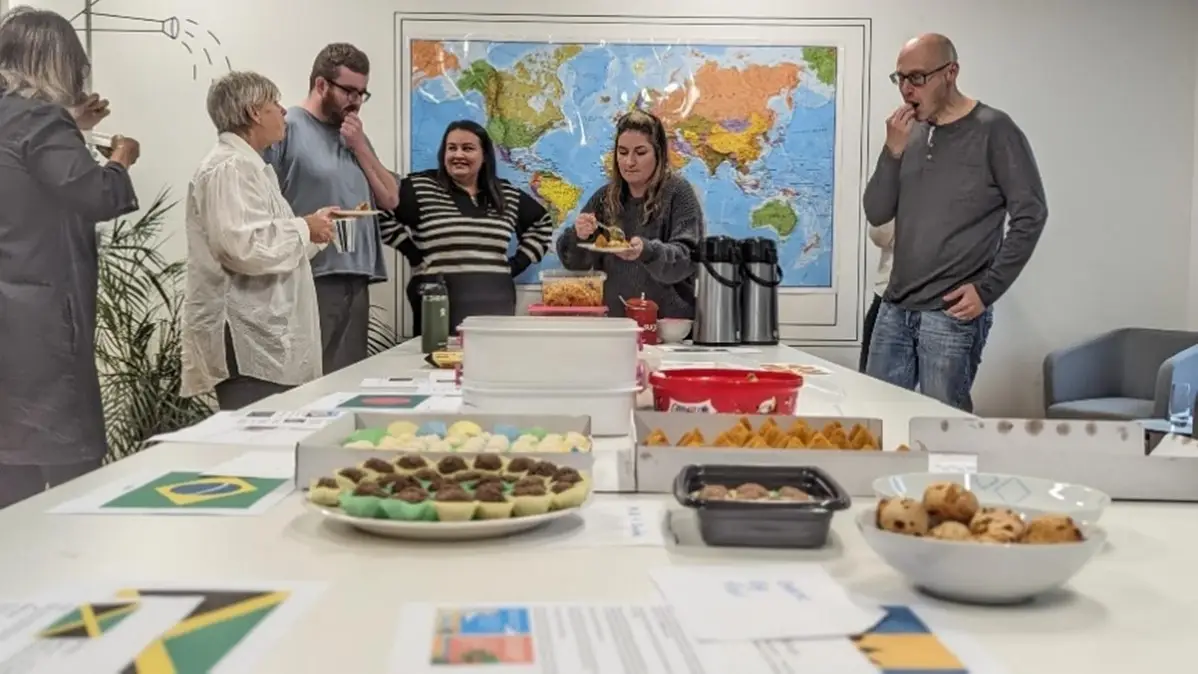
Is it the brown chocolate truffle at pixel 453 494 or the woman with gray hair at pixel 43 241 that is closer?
the brown chocolate truffle at pixel 453 494

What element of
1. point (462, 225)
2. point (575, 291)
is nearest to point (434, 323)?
point (575, 291)

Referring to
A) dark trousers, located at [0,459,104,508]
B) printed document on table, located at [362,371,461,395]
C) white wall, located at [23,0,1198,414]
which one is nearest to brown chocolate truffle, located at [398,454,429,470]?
printed document on table, located at [362,371,461,395]

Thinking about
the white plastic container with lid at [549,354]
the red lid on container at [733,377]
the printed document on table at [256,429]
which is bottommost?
the printed document on table at [256,429]

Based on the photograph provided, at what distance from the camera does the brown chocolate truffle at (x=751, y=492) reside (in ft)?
3.47

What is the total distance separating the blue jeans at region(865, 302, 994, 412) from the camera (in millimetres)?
3072

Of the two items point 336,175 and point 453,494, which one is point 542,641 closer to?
point 453,494

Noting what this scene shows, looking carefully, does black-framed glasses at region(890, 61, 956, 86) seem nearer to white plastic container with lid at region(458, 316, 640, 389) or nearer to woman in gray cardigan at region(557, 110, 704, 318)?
woman in gray cardigan at region(557, 110, 704, 318)

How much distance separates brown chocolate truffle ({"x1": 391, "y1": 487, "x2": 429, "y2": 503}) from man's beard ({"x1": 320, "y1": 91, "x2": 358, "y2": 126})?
9.56 feet

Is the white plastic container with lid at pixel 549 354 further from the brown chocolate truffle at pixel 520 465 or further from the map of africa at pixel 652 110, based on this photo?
the map of africa at pixel 652 110

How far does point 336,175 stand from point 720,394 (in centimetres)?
240

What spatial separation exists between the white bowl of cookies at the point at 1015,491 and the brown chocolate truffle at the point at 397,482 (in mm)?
468

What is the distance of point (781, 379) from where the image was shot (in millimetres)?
1662

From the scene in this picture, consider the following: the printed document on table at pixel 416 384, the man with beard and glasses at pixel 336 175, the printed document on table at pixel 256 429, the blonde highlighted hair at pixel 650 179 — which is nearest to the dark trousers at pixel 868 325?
the blonde highlighted hair at pixel 650 179

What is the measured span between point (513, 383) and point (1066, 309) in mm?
3765
